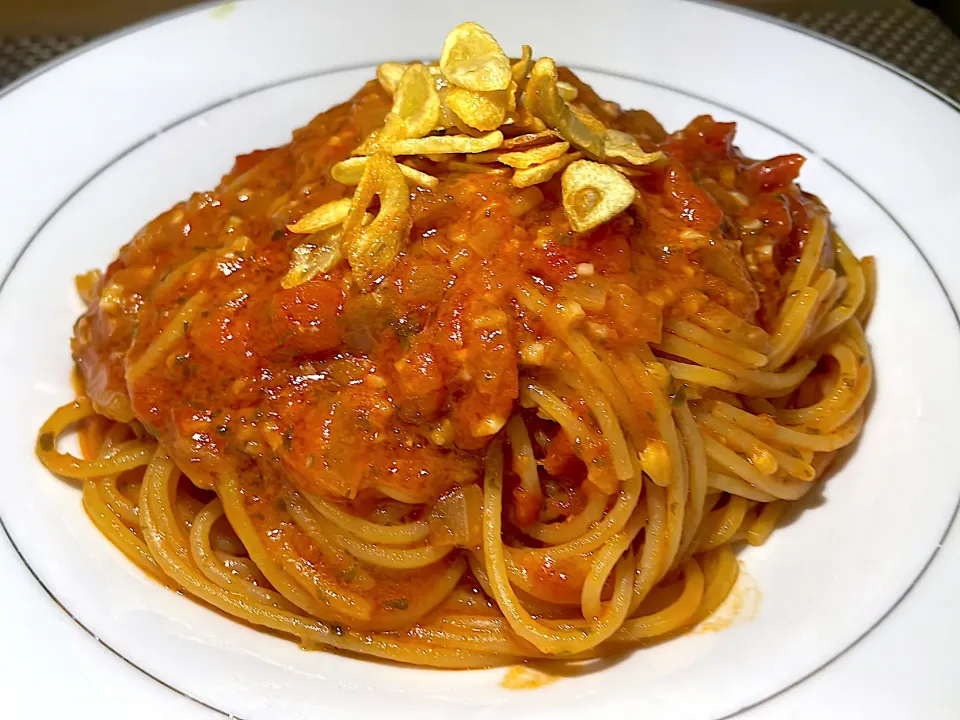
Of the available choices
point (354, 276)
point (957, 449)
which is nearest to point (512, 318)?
point (354, 276)

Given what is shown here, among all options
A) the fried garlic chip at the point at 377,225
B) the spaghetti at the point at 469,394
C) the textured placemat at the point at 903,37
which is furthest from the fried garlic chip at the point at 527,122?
the textured placemat at the point at 903,37

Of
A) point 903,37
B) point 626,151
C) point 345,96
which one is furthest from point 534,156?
point 903,37

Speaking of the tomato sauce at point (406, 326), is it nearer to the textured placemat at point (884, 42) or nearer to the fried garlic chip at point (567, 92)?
the fried garlic chip at point (567, 92)

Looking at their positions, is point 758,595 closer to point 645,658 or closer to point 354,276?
point 645,658

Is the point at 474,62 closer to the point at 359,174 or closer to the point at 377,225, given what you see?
the point at 359,174

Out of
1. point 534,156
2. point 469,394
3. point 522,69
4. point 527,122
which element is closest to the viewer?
point 469,394

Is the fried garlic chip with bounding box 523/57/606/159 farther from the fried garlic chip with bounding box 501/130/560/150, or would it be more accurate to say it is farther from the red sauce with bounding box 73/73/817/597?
the red sauce with bounding box 73/73/817/597
